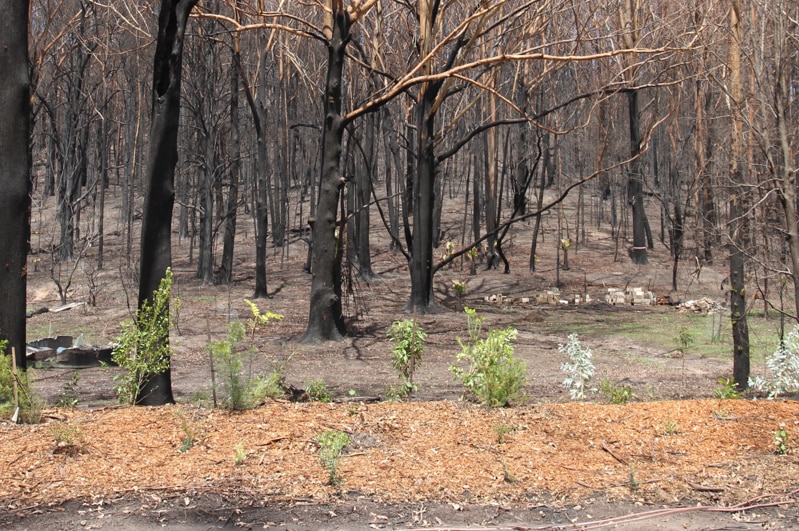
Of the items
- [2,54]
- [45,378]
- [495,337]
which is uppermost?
[2,54]

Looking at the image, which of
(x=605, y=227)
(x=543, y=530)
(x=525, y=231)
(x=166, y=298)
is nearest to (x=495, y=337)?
(x=543, y=530)

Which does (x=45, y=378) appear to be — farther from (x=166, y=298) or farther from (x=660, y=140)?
(x=660, y=140)

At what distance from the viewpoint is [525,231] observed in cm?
3747

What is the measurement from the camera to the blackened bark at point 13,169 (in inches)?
241

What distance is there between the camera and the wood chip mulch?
4.55 metres

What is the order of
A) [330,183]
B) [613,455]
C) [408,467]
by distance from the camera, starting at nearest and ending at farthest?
[408,467], [613,455], [330,183]

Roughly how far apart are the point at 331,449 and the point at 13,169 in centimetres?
367

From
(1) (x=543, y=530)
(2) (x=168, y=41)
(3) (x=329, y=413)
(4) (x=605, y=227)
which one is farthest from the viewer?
(4) (x=605, y=227)

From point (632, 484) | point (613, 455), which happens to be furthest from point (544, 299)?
point (632, 484)

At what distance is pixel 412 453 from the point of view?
508cm

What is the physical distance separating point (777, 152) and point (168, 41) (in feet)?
21.0

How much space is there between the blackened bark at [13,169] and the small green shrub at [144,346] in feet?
2.80

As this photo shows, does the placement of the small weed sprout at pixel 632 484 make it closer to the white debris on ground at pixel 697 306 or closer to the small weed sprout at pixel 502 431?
the small weed sprout at pixel 502 431

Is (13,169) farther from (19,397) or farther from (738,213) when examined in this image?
(738,213)
